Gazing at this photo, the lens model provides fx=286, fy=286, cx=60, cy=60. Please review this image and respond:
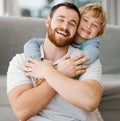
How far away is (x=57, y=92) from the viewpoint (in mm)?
1230

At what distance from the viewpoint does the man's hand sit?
1285mm

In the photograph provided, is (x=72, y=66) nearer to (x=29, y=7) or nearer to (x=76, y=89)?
(x=76, y=89)

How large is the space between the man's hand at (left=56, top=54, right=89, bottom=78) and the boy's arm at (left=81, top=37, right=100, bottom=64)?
31 mm

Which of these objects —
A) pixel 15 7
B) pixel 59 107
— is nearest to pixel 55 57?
pixel 59 107

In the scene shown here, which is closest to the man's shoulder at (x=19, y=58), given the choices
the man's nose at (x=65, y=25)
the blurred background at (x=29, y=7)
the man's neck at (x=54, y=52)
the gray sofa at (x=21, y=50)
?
the man's neck at (x=54, y=52)

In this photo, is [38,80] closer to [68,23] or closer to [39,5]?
[68,23]

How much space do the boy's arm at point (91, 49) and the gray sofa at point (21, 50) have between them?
591 millimetres

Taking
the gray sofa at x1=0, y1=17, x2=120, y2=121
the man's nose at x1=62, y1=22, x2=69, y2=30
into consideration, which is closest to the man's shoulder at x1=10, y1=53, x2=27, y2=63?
the man's nose at x1=62, y1=22, x2=69, y2=30

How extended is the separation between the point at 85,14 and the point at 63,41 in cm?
21

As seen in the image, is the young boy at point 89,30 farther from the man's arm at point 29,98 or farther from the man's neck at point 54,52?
the man's arm at point 29,98

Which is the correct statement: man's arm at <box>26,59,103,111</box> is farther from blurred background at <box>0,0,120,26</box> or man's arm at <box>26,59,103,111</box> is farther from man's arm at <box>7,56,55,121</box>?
blurred background at <box>0,0,120,26</box>

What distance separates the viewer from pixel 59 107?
124 centimetres

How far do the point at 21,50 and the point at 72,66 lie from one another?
1188 millimetres

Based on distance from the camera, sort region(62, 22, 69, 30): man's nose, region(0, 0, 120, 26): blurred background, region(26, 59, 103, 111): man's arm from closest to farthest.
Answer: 1. region(26, 59, 103, 111): man's arm
2. region(62, 22, 69, 30): man's nose
3. region(0, 0, 120, 26): blurred background
